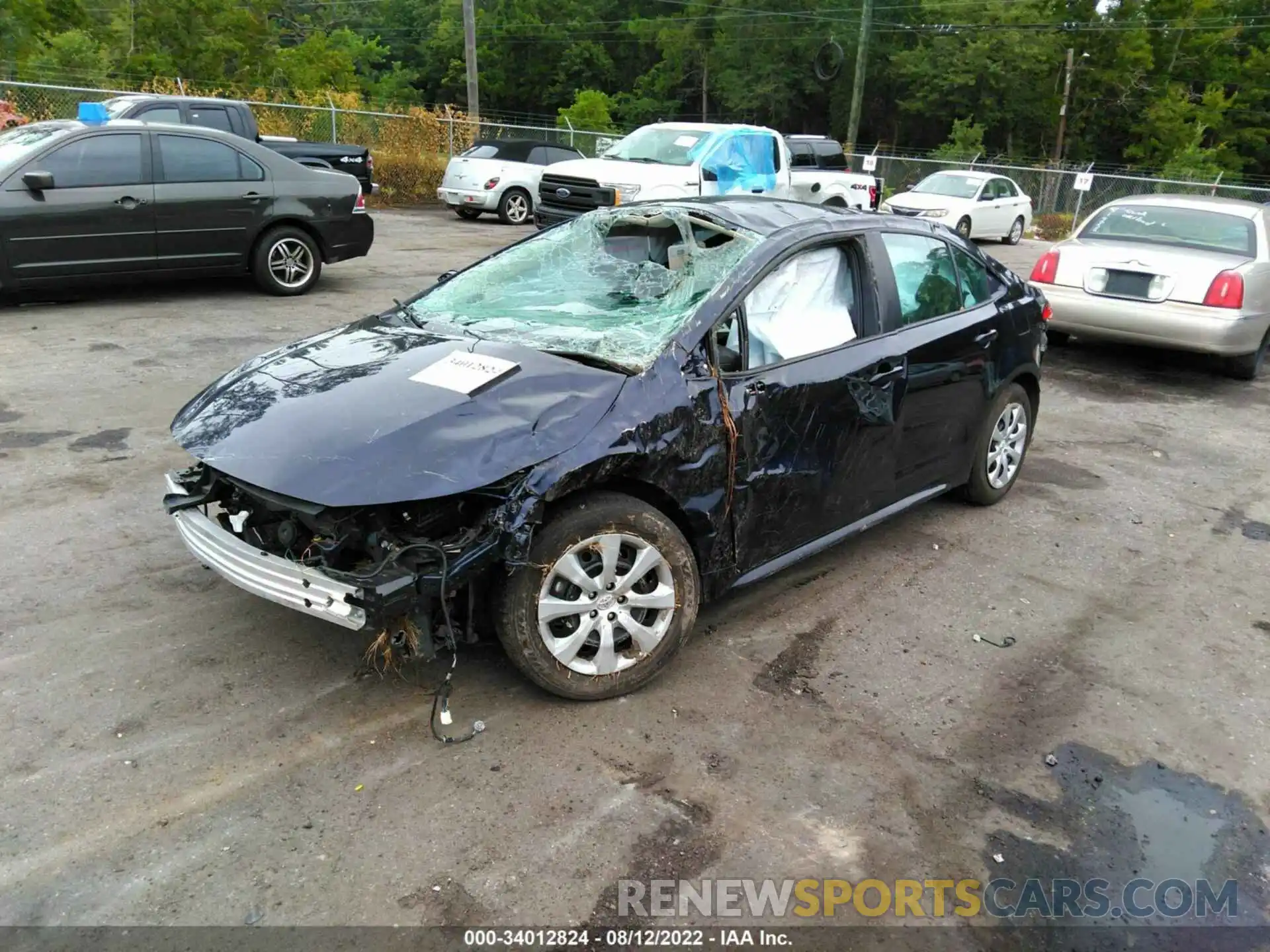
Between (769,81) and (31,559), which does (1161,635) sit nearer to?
(31,559)

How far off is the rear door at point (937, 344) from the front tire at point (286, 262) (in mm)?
7056

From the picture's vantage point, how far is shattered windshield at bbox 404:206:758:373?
3746 mm

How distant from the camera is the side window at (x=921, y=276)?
452 centimetres

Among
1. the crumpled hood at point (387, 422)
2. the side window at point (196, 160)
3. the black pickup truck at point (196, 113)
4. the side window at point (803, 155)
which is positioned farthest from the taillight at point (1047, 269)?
the side window at point (803, 155)

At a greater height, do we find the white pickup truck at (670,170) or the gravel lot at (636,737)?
the white pickup truck at (670,170)

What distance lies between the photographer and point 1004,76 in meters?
48.6

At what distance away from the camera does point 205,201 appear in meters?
8.88

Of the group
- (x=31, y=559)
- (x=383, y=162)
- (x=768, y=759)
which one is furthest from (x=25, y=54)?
(x=768, y=759)

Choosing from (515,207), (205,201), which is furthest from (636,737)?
(515,207)

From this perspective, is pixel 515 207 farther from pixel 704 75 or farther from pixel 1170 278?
pixel 704 75

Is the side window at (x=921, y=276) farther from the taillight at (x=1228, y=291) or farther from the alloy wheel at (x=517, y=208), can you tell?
the alloy wheel at (x=517, y=208)

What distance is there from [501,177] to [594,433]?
52.0ft

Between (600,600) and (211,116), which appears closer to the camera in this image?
(600,600)

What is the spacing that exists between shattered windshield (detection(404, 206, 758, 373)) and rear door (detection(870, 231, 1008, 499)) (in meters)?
0.92
